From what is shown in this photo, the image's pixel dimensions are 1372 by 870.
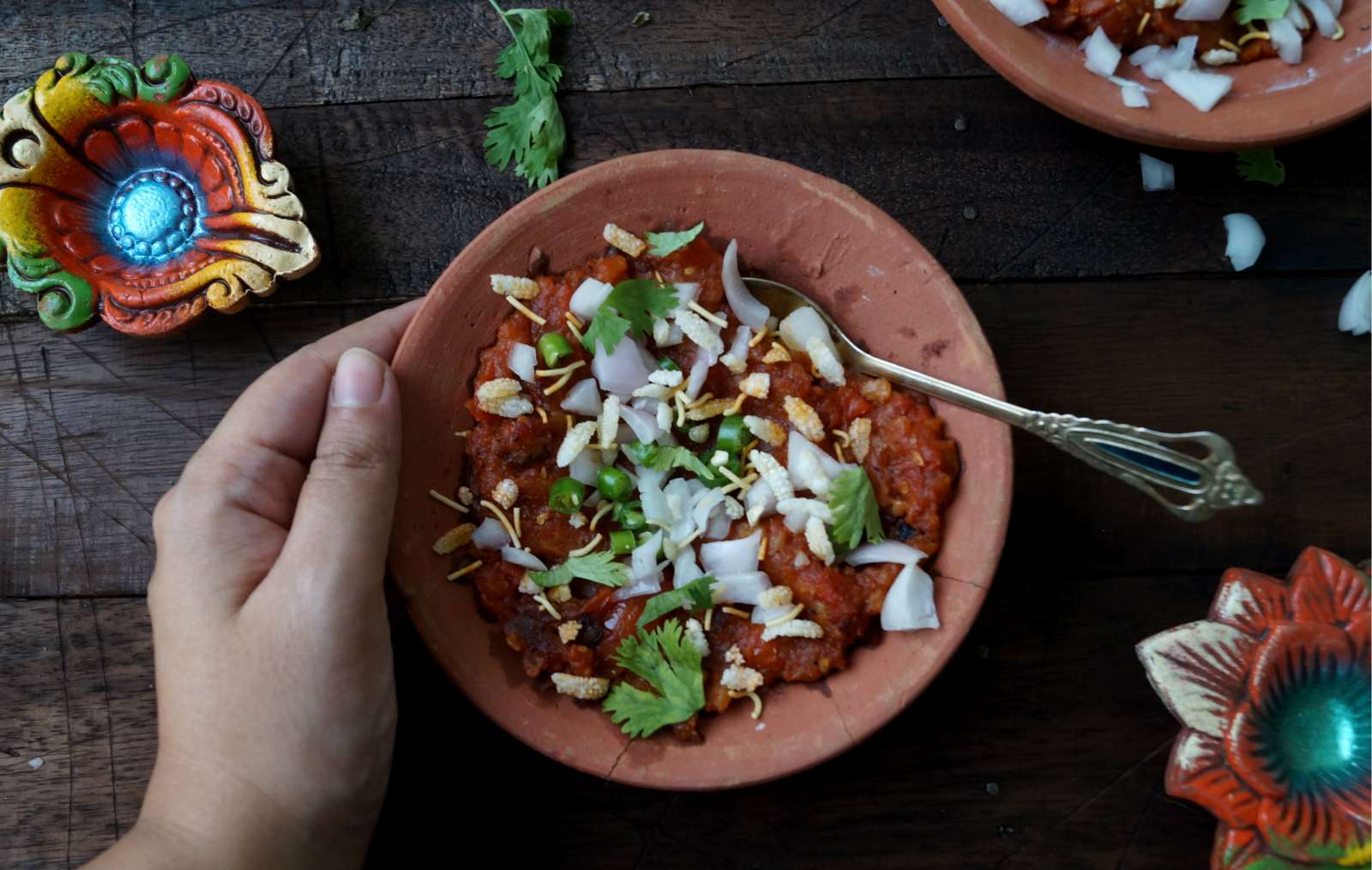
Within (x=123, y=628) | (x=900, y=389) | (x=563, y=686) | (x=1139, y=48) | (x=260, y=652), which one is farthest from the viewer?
(x=123, y=628)

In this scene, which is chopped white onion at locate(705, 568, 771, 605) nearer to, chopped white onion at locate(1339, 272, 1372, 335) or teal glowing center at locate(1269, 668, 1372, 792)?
teal glowing center at locate(1269, 668, 1372, 792)

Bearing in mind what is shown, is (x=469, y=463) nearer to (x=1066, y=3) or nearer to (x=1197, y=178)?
(x=1066, y=3)

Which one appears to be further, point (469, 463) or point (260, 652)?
point (469, 463)

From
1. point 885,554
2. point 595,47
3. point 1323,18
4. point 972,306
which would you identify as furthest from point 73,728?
point 1323,18

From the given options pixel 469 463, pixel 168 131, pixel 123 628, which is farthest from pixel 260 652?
pixel 168 131

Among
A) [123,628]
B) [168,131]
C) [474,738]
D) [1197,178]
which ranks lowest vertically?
[474,738]

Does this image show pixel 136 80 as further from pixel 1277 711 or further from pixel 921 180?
pixel 1277 711
